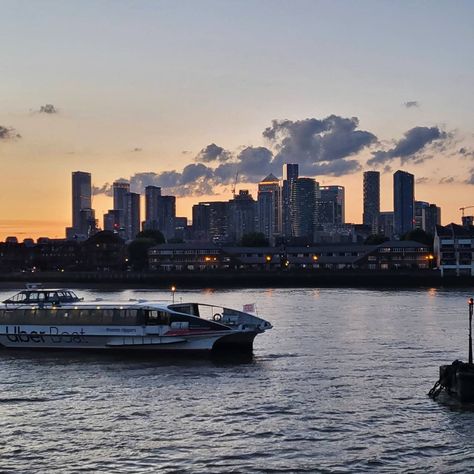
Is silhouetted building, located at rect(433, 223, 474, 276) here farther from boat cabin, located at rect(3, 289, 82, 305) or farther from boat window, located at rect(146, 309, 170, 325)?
boat window, located at rect(146, 309, 170, 325)

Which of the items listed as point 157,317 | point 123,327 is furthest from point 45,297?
point 157,317

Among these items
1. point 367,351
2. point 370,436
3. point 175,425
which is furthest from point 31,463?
point 367,351

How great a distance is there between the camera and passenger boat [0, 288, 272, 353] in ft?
171

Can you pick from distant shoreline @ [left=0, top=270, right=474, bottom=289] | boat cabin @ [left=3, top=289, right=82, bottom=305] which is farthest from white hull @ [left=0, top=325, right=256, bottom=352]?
distant shoreline @ [left=0, top=270, right=474, bottom=289]

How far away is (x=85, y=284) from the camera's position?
634 ft

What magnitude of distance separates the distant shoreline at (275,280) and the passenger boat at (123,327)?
117 m

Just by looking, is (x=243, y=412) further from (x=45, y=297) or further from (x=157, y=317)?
(x=45, y=297)

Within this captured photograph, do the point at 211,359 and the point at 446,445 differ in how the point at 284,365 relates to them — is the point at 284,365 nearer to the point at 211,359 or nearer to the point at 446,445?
the point at 211,359

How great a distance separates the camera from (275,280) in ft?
593

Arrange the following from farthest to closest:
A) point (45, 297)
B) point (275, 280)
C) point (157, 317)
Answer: point (275, 280) < point (45, 297) < point (157, 317)

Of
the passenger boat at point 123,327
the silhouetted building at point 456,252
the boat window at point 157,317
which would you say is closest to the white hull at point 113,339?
the passenger boat at point 123,327

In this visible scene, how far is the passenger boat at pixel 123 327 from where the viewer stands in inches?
2048

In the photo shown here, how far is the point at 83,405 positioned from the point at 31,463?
9.22 m

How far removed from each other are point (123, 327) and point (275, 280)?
423ft
